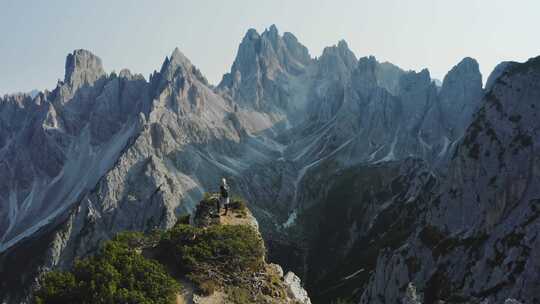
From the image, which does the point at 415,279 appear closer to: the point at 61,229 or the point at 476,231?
the point at 476,231

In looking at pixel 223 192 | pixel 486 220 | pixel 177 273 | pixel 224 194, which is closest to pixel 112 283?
pixel 177 273

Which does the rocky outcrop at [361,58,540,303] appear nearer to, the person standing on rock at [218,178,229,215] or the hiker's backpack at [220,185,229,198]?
the person standing on rock at [218,178,229,215]

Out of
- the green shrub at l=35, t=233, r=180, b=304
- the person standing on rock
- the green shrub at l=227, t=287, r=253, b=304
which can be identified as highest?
the person standing on rock

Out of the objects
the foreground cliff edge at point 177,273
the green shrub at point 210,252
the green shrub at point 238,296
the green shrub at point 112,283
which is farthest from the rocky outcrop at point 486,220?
the green shrub at point 112,283

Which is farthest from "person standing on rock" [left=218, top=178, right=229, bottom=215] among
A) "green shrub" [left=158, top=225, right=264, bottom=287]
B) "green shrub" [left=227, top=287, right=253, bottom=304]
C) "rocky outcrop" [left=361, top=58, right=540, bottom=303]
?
"rocky outcrop" [left=361, top=58, right=540, bottom=303]

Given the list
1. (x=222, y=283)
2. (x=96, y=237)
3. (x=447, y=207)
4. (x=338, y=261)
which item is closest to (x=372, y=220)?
(x=338, y=261)

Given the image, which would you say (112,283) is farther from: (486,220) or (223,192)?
(486,220)

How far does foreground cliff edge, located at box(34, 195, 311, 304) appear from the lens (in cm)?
3170

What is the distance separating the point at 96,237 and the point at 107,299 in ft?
542

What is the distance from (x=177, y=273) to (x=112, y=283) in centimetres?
593

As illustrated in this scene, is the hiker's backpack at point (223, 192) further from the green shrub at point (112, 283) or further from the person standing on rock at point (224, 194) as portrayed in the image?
the green shrub at point (112, 283)

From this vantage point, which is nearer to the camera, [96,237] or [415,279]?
[415,279]

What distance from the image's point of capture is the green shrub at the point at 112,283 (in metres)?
30.9

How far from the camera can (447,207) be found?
353 feet
